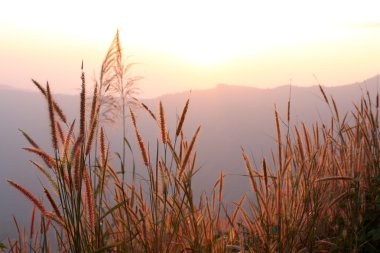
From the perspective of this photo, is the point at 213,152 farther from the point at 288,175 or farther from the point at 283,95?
the point at 288,175

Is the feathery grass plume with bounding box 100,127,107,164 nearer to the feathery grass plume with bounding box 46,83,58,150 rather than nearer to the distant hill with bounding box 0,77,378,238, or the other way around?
the feathery grass plume with bounding box 46,83,58,150

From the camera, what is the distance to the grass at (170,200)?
194 centimetres

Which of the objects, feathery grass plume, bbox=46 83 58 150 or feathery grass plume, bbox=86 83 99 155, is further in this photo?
feathery grass plume, bbox=86 83 99 155

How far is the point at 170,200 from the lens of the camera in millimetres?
2682

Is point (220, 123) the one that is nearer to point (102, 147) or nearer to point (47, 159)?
point (102, 147)

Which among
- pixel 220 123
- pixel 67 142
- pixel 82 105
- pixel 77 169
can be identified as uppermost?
pixel 82 105

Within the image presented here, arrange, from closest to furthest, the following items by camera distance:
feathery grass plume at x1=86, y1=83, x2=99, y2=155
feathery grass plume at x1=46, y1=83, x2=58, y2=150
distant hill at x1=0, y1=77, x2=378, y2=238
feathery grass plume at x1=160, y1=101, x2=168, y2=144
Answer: feathery grass plume at x1=46, y1=83, x2=58, y2=150 < feathery grass plume at x1=86, y1=83, x2=99, y2=155 < feathery grass plume at x1=160, y1=101, x2=168, y2=144 < distant hill at x1=0, y1=77, x2=378, y2=238

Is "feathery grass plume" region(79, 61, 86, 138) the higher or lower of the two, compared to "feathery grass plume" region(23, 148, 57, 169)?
higher

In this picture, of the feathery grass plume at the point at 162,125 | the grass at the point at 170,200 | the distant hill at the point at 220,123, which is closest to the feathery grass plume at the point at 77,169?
the grass at the point at 170,200

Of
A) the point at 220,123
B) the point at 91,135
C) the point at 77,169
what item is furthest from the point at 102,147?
the point at 220,123

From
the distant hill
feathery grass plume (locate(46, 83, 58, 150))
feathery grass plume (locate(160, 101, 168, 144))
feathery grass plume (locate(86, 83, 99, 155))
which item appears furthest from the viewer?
the distant hill

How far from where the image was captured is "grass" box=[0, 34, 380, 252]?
6.38 ft

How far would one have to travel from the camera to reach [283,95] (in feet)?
562

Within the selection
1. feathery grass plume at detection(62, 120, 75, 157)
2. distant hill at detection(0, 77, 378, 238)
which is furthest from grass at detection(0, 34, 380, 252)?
distant hill at detection(0, 77, 378, 238)
